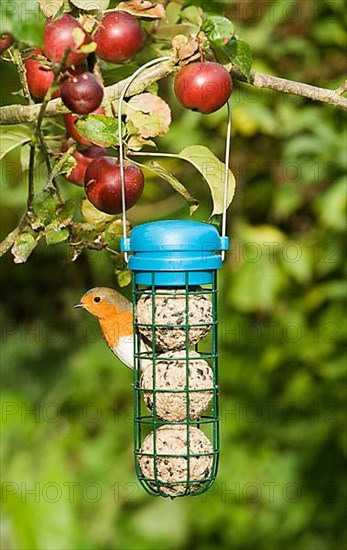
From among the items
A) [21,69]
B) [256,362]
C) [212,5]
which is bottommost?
[256,362]

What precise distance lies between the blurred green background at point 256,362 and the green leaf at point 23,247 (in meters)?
2.33

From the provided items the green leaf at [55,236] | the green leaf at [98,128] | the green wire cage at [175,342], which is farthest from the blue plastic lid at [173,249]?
the green leaf at [98,128]

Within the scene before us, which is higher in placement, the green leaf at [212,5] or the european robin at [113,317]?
the green leaf at [212,5]

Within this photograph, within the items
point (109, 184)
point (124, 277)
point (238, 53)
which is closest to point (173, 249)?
point (109, 184)

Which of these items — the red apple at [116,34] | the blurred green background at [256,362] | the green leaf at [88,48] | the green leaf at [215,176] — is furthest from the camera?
the blurred green background at [256,362]

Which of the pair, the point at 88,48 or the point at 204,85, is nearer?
the point at 88,48

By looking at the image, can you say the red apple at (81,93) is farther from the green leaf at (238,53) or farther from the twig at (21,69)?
the green leaf at (238,53)

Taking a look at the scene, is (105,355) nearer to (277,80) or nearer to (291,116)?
(291,116)

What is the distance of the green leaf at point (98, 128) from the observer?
1.92m

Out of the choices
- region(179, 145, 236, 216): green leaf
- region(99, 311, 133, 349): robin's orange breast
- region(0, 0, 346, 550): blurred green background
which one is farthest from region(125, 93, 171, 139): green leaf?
region(0, 0, 346, 550): blurred green background

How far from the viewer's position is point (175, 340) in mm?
2139

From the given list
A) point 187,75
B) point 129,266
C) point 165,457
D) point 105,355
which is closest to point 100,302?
point 129,266

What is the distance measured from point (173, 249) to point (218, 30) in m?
0.45

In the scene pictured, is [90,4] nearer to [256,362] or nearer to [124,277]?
[124,277]
